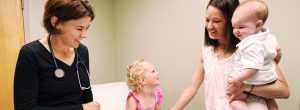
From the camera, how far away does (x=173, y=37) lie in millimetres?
2652

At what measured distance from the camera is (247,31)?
4.21ft

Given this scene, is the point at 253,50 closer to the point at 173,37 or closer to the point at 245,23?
the point at 245,23

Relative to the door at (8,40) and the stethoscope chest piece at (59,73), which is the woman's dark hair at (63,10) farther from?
the door at (8,40)

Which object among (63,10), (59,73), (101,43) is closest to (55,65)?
(59,73)

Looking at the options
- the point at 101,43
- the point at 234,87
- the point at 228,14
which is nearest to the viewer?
the point at 234,87

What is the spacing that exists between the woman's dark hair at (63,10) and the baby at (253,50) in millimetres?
773

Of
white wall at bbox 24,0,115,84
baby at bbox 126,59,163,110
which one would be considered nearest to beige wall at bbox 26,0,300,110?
white wall at bbox 24,0,115,84

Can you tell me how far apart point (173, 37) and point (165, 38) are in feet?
0.39

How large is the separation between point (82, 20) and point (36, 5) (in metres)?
1.60

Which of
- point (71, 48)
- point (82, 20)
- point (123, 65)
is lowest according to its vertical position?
point (123, 65)

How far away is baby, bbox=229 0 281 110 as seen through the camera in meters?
1.23

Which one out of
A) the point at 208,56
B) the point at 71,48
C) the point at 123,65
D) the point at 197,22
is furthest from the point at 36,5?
the point at 208,56

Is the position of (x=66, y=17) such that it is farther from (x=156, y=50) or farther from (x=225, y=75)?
(x=156, y=50)

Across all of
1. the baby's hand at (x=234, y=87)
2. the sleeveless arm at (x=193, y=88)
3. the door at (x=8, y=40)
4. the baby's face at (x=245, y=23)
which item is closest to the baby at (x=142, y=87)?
the sleeveless arm at (x=193, y=88)
